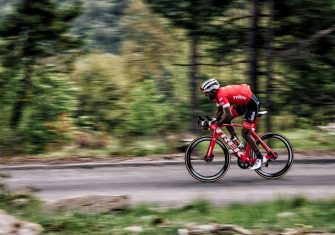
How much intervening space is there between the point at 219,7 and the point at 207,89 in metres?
5.69

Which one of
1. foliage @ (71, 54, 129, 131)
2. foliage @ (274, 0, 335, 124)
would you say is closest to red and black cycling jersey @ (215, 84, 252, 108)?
foliage @ (274, 0, 335, 124)

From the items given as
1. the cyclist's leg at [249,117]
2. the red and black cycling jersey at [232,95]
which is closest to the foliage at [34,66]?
the red and black cycling jersey at [232,95]

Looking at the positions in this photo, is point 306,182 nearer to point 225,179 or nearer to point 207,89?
point 225,179

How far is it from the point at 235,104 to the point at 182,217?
330 centimetres

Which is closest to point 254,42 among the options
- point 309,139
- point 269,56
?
point 269,56

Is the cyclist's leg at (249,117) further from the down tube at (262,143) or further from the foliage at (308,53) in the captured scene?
the foliage at (308,53)

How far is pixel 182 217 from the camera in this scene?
30.0ft

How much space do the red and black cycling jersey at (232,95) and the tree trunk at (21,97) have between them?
348 inches

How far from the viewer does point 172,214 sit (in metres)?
9.35

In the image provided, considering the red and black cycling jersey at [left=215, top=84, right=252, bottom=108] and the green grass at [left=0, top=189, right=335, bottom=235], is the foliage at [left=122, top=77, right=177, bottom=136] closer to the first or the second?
the red and black cycling jersey at [left=215, top=84, right=252, bottom=108]

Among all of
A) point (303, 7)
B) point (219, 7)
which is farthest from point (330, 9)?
point (219, 7)

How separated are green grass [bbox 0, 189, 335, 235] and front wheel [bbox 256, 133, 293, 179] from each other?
2438mm

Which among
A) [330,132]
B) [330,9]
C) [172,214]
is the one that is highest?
[330,9]

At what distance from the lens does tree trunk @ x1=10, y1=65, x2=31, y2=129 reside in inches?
722
